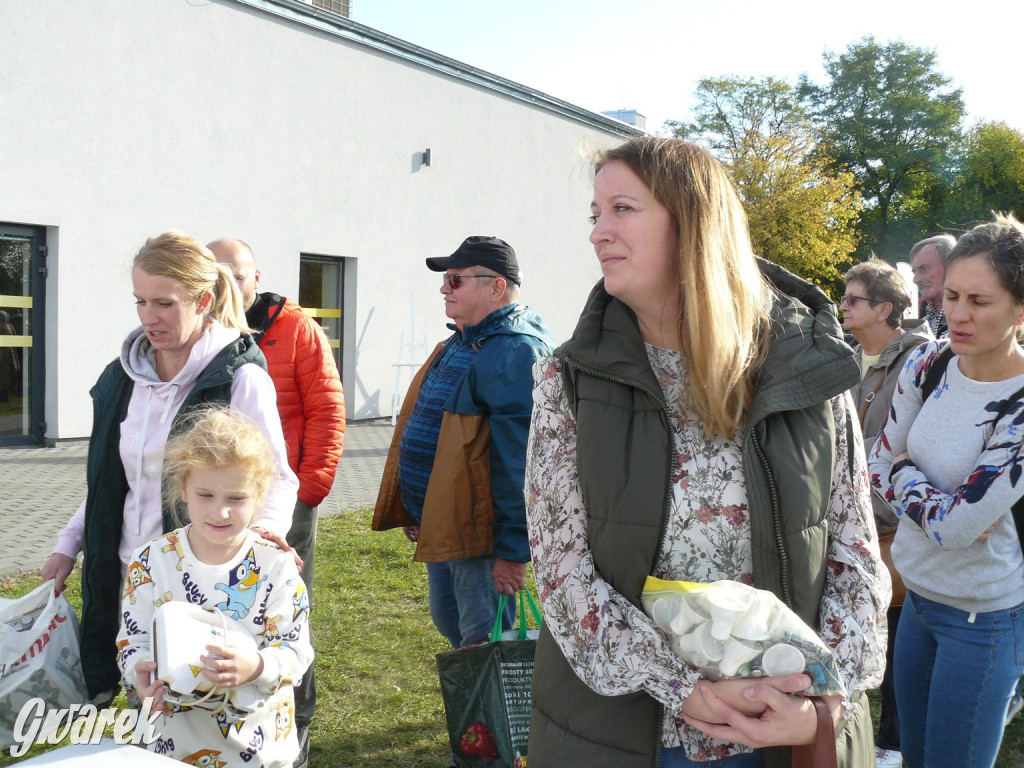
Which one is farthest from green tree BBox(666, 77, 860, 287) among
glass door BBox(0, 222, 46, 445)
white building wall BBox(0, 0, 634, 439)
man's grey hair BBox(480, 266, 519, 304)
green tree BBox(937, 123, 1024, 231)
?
man's grey hair BBox(480, 266, 519, 304)

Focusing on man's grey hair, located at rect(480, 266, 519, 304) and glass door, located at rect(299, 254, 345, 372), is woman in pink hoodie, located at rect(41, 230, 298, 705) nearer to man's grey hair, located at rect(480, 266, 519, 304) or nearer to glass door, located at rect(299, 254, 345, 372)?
man's grey hair, located at rect(480, 266, 519, 304)

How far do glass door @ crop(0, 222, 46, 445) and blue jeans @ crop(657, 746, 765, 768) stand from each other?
446 inches

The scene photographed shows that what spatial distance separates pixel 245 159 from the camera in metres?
13.2

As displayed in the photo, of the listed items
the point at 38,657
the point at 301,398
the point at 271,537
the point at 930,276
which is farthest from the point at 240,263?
the point at 930,276

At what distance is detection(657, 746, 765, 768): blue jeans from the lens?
74.9 inches

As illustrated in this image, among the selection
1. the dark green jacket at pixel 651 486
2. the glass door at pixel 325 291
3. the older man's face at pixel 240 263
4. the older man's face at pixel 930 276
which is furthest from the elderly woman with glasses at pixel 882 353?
the glass door at pixel 325 291

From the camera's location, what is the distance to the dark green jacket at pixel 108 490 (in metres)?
2.81

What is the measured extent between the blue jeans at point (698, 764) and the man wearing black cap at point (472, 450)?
1789 mm

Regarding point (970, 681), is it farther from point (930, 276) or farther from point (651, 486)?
point (930, 276)

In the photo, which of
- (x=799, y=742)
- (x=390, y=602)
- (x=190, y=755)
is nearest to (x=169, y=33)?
(x=390, y=602)

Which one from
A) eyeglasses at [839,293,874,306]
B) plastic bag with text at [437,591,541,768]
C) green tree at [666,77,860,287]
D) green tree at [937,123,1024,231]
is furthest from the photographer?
green tree at [937,123,1024,231]

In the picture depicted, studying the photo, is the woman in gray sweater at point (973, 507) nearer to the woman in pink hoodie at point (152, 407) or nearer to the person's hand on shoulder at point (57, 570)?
the woman in pink hoodie at point (152, 407)

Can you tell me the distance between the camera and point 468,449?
3.71 m

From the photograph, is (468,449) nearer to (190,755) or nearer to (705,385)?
(190,755)
